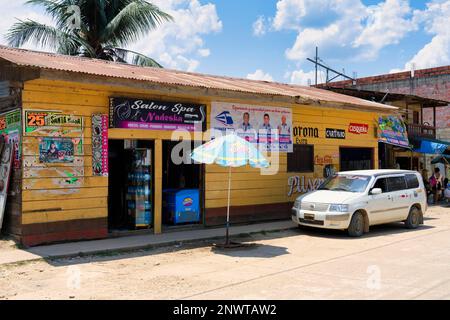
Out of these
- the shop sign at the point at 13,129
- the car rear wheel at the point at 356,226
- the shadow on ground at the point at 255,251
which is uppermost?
the shop sign at the point at 13,129

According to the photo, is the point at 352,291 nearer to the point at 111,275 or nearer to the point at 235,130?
the point at 111,275

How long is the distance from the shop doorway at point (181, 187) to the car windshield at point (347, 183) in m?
3.38

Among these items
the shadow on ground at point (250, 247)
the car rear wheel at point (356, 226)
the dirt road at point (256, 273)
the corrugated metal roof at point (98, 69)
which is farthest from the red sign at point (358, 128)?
the dirt road at point (256, 273)

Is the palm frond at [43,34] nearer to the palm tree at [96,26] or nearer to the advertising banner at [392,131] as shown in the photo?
the palm tree at [96,26]

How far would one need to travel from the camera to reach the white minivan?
39.7 ft

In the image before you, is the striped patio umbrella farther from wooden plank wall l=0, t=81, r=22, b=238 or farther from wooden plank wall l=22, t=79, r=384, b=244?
wooden plank wall l=0, t=81, r=22, b=238

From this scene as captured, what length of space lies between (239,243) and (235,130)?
3762 millimetres

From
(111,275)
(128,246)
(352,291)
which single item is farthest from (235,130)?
(352,291)

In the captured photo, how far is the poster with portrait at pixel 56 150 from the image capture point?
10.1 m

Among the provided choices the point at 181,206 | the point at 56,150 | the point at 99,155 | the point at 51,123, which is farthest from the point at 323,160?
the point at 51,123

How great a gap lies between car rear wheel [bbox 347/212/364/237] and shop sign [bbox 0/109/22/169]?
25.4ft

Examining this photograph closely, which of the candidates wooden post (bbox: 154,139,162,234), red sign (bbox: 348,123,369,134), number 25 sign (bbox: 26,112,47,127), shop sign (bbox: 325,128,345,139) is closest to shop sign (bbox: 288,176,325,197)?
shop sign (bbox: 325,128,345,139)

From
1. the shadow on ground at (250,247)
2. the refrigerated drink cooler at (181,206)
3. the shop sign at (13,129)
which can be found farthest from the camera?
the refrigerated drink cooler at (181,206)

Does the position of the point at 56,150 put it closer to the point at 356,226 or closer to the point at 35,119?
the point at 35,119
